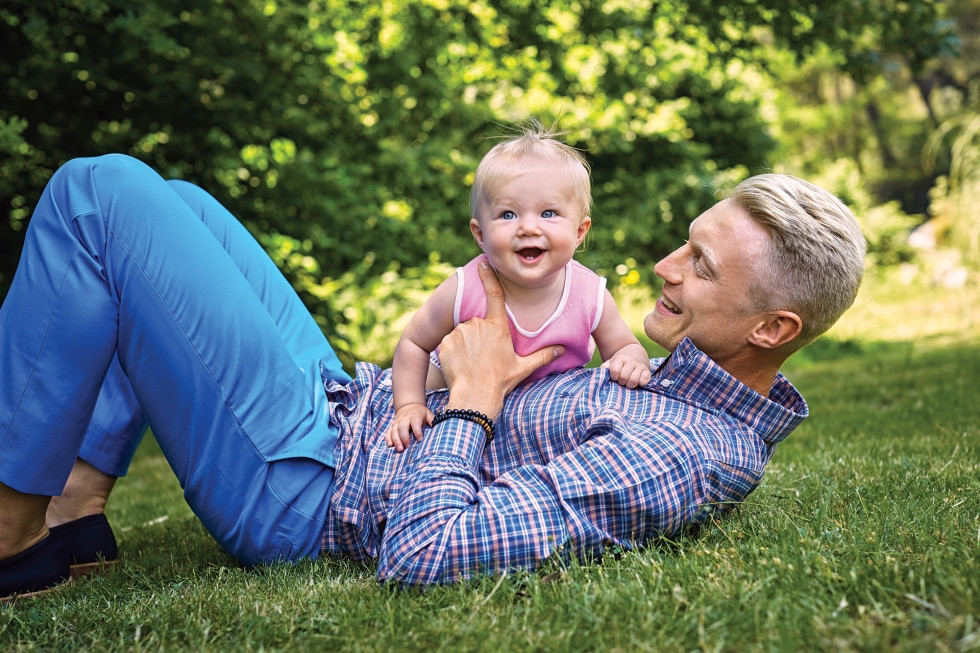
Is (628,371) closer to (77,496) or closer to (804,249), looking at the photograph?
(804,249)

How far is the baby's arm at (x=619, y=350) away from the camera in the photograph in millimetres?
2436

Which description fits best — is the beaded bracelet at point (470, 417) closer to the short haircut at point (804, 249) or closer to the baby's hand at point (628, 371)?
the baby's hand at point (628, 371)

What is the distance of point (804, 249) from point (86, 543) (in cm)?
211

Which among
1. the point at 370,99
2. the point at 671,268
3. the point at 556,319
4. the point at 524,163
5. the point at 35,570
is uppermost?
the point at 370,99

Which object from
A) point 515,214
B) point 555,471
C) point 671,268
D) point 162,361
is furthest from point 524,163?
point 162,361

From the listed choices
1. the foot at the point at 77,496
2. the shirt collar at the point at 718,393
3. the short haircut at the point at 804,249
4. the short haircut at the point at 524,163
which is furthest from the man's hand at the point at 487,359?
the foot at the point at 77,496

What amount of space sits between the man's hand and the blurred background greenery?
54 cm

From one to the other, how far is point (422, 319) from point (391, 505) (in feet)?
2.05

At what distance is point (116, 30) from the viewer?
5.63 m

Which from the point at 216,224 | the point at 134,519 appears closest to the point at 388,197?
the point at 134,519

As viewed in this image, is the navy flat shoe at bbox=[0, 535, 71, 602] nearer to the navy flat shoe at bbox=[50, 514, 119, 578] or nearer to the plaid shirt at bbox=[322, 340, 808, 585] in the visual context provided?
the navy flat shoe at bbox=[50, 514, 119, 578]

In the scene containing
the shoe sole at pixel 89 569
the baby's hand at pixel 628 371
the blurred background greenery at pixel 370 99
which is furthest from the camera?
the blurred background greenery at pixel 370 99

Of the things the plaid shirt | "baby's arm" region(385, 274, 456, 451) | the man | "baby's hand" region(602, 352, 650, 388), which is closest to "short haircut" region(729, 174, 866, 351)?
the man

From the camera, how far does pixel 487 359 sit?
95.3 inches
